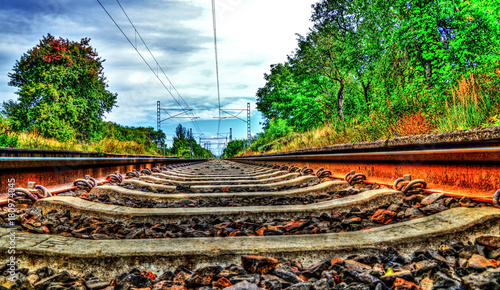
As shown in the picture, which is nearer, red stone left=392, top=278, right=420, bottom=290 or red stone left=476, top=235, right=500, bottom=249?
red stone left=392, top=278, right=420, bottom=290

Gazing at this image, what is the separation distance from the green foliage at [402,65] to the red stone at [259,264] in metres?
3.27

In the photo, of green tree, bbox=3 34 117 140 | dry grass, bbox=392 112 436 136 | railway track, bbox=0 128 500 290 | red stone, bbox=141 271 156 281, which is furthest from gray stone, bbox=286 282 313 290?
green tree, bbox=3 34 117 140

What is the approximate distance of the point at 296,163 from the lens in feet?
24.1

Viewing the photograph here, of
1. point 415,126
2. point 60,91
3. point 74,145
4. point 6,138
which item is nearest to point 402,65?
point 415,126

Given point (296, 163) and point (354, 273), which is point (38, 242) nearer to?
point (354, 273)

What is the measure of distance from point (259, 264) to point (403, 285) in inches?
22.5

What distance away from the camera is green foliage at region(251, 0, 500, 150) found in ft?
14.5

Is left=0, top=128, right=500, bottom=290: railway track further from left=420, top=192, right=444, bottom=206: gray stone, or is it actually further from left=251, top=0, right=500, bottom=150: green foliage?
left=251, top=0, right=500, bottom=150: green foliage

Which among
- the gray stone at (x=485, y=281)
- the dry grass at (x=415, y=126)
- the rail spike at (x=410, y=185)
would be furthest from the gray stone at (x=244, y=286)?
the dry grass at (x=415, y=126)

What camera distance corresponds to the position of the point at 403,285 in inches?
43.4

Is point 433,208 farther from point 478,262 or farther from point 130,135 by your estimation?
point 130,135

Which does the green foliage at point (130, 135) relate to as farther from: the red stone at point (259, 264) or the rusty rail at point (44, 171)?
the red stone at point (259, 264)

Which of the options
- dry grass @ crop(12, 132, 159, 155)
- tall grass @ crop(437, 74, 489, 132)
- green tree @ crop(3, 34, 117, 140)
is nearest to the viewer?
tall grass @ crop(437, 74, 489, 132)

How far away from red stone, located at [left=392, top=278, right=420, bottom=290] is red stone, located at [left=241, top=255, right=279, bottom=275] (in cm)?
49
